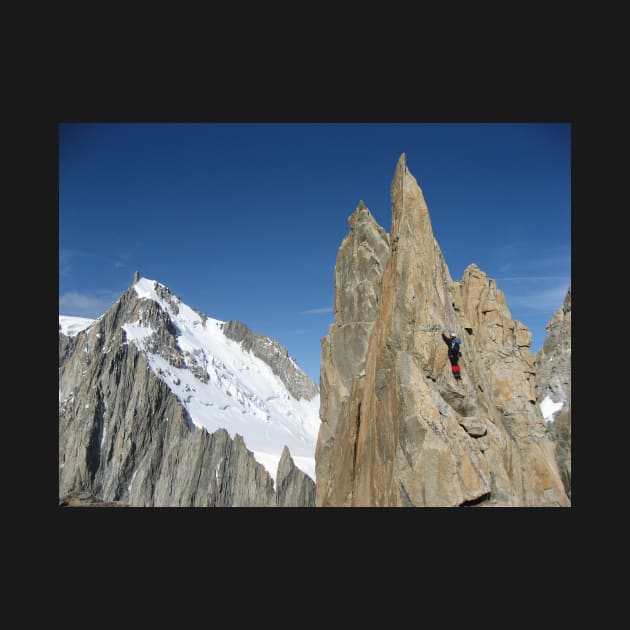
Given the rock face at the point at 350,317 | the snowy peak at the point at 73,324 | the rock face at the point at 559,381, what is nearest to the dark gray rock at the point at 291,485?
the snowy peak at the point at 73,324

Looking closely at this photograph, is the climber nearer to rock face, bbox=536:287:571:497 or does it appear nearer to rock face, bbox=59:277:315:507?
rock face, bbox=536:287:571:497

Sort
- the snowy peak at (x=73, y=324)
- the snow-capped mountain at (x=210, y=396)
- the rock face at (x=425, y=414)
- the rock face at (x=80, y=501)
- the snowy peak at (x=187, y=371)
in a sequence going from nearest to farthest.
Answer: the rock face at (x=425, y=414), the rock face at (x=80, y=501), the snowy peak at (x=187, y=371), the snow-capped mountain at (x=210, y=396), the snowy peak at (x=73, y=324)

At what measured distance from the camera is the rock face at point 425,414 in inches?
642

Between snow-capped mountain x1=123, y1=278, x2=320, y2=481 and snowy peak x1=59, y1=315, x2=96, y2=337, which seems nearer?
snow-capped mountain x1=123, y1=278, x2=320, y2=481

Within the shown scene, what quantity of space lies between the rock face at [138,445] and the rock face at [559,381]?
98.5 m

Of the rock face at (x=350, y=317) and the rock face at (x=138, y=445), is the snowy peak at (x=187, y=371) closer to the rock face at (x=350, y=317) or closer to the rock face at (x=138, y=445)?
the rock face at (x=138, y=445)

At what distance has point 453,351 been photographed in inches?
720

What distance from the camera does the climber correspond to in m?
18.2

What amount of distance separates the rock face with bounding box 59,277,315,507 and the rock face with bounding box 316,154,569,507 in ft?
364

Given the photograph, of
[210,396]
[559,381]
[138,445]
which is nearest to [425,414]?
[559,381]

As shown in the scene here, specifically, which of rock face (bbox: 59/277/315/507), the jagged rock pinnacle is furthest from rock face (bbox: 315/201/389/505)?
rock face (bbox: 59/277/315/507)

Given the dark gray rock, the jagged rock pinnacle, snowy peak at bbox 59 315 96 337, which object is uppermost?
snowy peak at bbox 59 315 96 337

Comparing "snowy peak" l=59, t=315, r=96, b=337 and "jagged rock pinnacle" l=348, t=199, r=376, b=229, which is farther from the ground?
"snowy peak" l=59, t=315, r=96, b=337

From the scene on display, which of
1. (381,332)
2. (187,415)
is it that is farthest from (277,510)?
(187,415)
